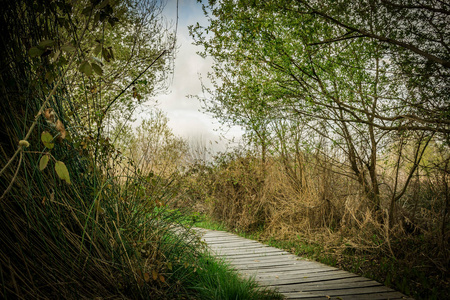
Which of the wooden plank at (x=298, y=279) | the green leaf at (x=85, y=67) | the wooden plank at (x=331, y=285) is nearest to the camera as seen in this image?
the green leaf at (x=85, y=67)

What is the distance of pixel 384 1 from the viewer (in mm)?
4082

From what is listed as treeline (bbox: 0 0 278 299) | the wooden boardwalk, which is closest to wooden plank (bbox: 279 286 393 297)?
the wooden boardwalk

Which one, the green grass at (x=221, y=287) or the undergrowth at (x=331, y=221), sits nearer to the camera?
the green grass at (x=221, y=287)

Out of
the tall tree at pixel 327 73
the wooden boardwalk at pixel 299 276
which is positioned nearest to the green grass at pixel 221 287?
the wooden boardwalk at pixel 299 276

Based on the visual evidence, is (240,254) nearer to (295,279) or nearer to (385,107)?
(295,279)

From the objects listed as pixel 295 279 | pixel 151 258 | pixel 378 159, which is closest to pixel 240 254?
pixel 295 279

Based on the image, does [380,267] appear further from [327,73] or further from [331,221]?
[327,73]

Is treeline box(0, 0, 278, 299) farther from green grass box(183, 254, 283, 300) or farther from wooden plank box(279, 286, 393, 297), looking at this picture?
wooden plank box(279, 286, 393, 297)

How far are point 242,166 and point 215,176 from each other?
3.22 ft

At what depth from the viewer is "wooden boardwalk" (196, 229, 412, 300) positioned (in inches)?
121

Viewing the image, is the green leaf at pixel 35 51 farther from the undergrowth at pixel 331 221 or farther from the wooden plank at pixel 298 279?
the wooden plank at pixel 298 279

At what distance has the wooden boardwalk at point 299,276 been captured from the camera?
10.1 ft

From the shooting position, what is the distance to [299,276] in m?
3.62

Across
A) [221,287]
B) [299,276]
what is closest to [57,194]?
[221,287]
